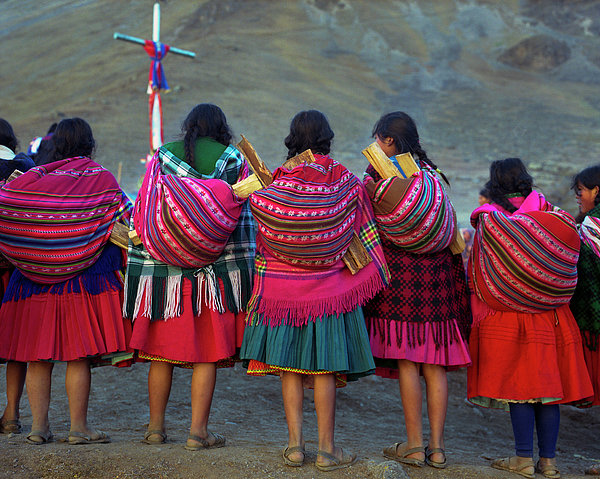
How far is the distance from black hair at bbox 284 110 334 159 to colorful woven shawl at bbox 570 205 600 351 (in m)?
1.40

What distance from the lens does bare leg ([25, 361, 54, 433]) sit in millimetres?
3688

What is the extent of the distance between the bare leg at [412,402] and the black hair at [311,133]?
112cm

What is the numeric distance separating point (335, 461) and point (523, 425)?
37.9 inches

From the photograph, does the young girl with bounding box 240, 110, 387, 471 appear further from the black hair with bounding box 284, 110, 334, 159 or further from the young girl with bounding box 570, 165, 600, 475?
the young girl with bounding box 570, 165, 600, 475

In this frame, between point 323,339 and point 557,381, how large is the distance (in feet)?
3.81

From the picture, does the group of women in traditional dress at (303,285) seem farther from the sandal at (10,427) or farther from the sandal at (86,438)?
the sandal at (10,427)

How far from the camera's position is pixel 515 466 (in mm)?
3486

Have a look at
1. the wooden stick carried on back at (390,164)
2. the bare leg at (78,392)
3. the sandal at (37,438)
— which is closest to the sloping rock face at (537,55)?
the wooden stick carried on back at (390,164)

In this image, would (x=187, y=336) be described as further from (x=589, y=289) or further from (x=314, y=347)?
(x=589, y=289)

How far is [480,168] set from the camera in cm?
2203

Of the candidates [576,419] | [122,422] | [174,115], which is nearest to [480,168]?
[174,115]

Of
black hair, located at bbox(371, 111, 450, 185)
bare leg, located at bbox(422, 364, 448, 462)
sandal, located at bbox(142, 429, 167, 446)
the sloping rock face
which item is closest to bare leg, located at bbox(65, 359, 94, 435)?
sandal, located at bbox(142, 429, 167, 446)

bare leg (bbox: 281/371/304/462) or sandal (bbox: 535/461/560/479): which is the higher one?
bare leg (bbox: 281/371/304/462)

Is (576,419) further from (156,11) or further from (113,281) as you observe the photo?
(156,11)
